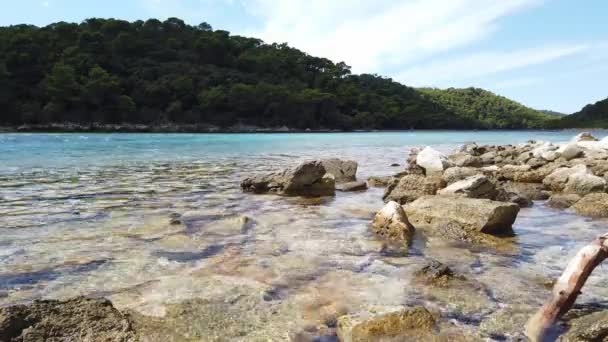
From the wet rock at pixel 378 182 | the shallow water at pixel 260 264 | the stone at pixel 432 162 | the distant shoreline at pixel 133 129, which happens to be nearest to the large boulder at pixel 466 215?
the shallow water at pixel 260 264

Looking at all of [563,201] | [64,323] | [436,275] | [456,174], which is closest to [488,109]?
[456,174]

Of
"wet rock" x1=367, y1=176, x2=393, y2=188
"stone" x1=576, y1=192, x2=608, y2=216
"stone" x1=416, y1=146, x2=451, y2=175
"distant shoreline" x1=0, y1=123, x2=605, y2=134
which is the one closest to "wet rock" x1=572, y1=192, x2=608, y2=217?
"stone" x1=576, y1=192, x2=608, y2=216

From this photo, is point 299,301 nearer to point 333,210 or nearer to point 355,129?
point 333,210

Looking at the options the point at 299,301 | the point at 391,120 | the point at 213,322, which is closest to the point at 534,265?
the point at 299,301

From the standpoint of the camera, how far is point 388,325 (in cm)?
283

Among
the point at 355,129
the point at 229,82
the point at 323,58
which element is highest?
the point at 323,58

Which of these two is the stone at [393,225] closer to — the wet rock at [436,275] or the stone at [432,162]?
the wet rock at [436,275]

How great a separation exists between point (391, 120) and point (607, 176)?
400 feet

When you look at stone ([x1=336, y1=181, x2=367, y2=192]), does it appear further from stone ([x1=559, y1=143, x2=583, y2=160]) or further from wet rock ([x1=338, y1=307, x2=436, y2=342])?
stone ([x1=559, y1=143, x2=583, y2=160])

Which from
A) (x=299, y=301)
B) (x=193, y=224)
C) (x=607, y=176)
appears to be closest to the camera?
(x=299, y=301)

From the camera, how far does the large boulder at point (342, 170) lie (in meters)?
11.6

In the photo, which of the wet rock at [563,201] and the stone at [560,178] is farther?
the stone at [560,178]

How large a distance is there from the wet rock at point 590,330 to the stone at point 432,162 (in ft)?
27.0

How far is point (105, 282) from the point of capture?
3865mm
